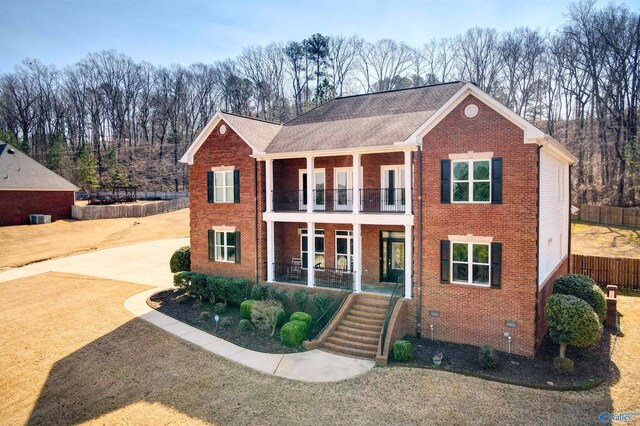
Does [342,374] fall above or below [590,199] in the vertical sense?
below

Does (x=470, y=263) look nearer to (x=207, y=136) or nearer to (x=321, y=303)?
(x=321, y=303)

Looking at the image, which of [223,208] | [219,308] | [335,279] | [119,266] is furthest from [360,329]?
[119,266]

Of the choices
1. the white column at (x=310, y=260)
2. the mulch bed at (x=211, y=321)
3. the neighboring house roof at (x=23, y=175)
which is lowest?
the mulch bed at (x=211, y=321)

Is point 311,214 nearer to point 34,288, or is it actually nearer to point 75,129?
point 34,288

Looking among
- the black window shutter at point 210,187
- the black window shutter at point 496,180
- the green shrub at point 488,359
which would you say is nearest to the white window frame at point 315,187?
the black window shutter at point 210,187

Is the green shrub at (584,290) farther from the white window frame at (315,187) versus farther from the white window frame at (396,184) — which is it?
the white window frame at (315,187)

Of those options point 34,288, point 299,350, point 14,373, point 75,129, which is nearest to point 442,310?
point 299,350

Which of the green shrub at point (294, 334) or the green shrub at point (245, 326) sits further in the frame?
the green shrub at point (245, 326)
